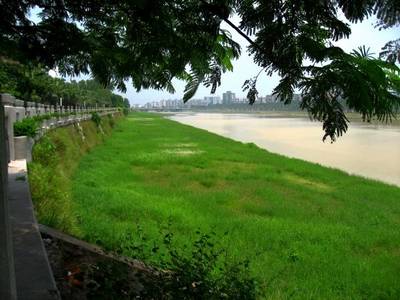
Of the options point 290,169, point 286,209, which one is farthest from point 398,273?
point 290,169

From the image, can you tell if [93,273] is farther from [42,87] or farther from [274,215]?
[42,87]

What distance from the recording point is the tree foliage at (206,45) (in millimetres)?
1475

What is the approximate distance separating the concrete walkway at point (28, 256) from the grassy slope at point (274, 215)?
1.13 m

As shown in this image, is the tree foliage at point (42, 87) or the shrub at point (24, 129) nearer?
the tree foliage at point (42, 87)

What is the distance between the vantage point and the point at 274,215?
380 inches

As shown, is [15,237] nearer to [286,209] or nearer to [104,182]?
[286,209]

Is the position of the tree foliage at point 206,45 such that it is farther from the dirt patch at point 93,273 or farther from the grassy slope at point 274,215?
the grassy slope at point 274,215

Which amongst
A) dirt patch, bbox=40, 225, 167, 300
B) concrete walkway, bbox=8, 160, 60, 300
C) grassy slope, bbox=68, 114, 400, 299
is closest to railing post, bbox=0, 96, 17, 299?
concrete walkway, bbox=8, 160, 60, 300

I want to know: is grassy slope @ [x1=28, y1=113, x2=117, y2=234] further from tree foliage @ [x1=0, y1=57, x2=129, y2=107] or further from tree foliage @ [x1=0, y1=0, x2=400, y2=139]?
tree foliage @ [x1=0, y1=0, x2=400, y2=139]

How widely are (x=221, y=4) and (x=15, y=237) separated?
2700 mm

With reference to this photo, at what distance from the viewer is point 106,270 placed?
3.50 meters

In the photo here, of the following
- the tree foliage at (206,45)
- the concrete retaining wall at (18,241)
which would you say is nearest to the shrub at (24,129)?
the concrete retaining wall at (18,241)

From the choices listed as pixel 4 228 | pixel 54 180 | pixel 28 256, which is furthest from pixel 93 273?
pixel 54 180

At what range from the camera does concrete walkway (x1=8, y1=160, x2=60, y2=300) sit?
2.82m
